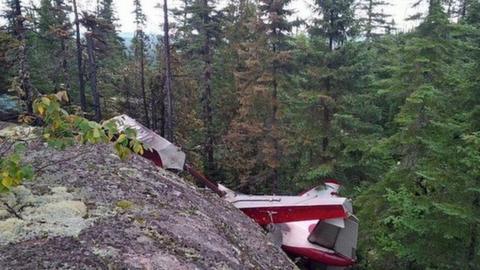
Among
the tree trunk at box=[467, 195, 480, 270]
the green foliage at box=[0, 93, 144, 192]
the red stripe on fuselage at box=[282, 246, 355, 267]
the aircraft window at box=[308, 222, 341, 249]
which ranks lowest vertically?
the red stripe on fuselage at box=[282, 246, 355, 267]

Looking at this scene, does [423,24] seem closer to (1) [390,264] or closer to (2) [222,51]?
(1) [390,264]

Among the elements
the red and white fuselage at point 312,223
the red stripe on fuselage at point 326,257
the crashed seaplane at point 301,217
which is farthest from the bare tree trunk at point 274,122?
the red stripe on fuselage at point 326,257

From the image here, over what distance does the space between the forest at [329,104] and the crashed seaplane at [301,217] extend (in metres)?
1.08

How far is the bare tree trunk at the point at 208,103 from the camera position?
23672 mm

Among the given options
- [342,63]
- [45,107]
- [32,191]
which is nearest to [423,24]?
[342,63]

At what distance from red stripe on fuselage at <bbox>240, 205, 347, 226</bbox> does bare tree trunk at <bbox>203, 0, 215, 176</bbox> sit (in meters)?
13.8

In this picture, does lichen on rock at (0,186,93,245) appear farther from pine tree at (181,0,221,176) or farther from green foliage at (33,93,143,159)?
pine tree at (181,0,221,176)

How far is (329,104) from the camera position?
1648 cm

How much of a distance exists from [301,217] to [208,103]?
14846 mm

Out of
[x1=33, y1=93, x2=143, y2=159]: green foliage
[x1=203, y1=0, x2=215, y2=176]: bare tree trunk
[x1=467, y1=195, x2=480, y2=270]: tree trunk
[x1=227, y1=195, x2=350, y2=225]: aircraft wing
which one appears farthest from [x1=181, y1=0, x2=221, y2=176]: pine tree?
[x1=33, y1=93, x2=143, y2=159]: green foliage

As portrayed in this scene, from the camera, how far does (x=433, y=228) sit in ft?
29.5

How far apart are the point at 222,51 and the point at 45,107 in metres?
23.8

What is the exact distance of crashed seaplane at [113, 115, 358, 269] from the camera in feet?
33.3

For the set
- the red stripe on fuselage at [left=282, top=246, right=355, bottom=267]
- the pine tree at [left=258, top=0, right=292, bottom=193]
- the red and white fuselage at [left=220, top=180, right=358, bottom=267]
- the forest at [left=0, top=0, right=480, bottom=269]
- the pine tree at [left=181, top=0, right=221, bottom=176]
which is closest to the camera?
the forest at [left=0, top=0, right=480, bottom=269]
